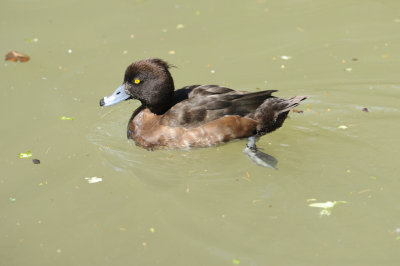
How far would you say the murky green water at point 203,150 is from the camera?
4828 millimetres

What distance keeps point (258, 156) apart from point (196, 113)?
3.01 ft

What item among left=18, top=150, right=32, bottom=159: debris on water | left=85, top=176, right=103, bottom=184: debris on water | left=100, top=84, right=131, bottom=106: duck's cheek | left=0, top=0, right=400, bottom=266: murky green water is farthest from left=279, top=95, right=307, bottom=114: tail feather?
left=18, top=150, right=32, bottom=159: debris on water

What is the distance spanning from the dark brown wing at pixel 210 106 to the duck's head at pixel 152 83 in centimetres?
18

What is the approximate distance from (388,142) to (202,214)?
8.31ft

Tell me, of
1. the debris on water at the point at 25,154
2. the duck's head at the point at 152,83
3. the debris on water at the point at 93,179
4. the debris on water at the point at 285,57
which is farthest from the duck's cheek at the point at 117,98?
the debris on water at the point at 285,57

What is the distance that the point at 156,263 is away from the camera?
4613 mm

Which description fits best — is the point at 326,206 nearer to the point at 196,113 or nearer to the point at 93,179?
the point at 196,113

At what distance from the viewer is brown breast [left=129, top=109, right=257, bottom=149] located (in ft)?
20.6

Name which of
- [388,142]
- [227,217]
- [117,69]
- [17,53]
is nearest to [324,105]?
[388,142]

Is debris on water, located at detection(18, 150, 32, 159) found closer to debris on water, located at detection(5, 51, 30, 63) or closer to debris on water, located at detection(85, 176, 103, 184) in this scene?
debris on water, located at detection(85, 176, 103, 184)

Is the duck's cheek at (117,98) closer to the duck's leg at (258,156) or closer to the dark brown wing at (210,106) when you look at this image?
the dark brown wing at (210,106)

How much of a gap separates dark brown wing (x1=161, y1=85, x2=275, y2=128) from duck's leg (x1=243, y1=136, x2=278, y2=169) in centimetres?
38

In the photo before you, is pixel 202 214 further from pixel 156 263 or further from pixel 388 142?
pixel 388 142

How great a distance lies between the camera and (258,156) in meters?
6.02
